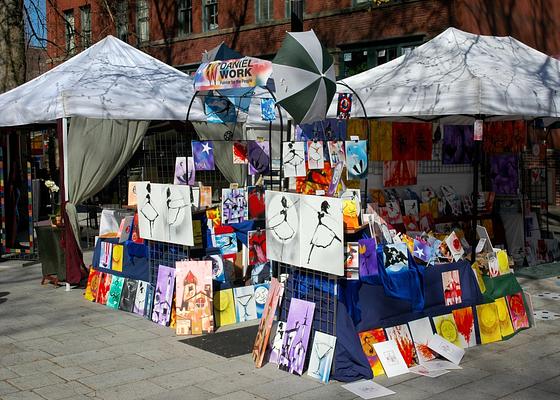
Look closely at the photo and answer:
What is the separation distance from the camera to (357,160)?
755 cm

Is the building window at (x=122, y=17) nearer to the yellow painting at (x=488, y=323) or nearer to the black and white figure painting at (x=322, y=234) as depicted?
the yellow painting at (x=488, y=323)

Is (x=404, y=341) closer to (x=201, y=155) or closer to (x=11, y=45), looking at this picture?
(x=201, y=155)

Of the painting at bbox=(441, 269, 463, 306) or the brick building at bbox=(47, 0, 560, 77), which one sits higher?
the brick building at bbox=(47, 0, 560, 77)

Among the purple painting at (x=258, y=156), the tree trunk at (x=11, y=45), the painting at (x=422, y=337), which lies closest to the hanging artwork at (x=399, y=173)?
the purple painting at (x=258, y=156)

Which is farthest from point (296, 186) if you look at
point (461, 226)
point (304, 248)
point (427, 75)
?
point (461, 226)

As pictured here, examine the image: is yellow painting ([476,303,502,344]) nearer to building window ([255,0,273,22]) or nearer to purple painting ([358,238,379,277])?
purple painting ([358,238,379,277])

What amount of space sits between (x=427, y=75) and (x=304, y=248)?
429 centimetres

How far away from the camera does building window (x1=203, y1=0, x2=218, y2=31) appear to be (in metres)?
27.2

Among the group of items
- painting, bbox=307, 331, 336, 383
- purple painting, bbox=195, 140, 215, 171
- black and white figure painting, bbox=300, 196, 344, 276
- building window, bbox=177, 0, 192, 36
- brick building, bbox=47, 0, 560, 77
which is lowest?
painting, bbox=307, 331, 336, 383

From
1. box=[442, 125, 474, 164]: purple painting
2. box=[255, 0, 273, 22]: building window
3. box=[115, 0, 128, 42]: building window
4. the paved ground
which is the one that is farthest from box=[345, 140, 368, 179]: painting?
box=[115, 0, 128, 42]: building window

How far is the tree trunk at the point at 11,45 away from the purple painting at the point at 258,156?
7.73 metres

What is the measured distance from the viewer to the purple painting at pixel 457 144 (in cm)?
1098

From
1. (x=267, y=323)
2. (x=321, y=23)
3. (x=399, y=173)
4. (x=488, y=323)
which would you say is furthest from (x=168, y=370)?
(x=321, y=23)

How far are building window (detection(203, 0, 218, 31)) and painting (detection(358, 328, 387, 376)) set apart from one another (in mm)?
22518
